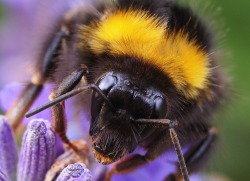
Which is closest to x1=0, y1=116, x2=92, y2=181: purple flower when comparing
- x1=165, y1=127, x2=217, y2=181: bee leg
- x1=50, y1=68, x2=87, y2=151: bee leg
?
x1=50, y1=68, x2=87, y2=151: bee leg

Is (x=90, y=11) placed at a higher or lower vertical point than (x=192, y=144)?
higher

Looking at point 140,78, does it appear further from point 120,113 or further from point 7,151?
point 7,151

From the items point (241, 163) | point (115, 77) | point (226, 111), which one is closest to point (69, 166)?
point (115, 77)

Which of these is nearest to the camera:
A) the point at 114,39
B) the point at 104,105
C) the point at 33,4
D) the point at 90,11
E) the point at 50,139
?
the point at 104,105

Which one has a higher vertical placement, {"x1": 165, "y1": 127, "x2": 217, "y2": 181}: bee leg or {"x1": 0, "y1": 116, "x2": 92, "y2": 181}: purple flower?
{"x1": 165, "y1": 127, "x2": 217, "y2": 181}: bee leg

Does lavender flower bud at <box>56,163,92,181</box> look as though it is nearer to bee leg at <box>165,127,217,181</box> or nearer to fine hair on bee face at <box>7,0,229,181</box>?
fine hair on bee face at <box>7,0,229,181</box>

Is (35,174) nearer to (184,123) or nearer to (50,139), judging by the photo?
(50,139)

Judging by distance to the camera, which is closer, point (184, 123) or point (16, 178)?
point (184, 123)
